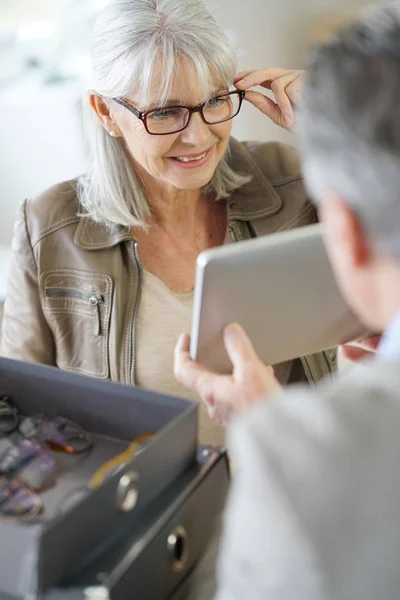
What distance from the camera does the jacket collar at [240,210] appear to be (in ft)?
4.77

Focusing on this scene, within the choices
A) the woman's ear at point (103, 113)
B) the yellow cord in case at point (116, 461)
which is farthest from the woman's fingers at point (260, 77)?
the yellow cord in case at point (116, 461)

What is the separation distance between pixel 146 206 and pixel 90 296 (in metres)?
0.23

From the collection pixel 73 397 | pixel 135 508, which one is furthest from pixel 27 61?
pixel 135 508

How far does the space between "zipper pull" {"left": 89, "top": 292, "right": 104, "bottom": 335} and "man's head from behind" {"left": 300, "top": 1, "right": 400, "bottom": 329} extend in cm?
81

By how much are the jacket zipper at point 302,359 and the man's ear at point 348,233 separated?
31.8 inches

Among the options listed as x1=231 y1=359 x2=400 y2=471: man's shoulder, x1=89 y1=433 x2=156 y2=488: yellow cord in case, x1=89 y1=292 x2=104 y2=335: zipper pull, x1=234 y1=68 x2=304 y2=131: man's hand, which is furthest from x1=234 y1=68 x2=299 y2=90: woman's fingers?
x1=231 y1=359 x2=400 y2=471: man's shoulder

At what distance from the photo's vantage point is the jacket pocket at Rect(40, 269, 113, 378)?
1428 mm

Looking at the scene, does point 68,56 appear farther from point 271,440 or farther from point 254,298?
point 271,440

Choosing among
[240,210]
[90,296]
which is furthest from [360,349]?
[90,296]

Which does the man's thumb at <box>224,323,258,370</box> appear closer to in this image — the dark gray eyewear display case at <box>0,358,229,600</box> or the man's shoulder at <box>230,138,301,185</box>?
the dark gray eyewear display case at <box>0,358,229,600</box>

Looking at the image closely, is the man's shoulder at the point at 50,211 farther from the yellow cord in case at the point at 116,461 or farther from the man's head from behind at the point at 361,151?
the man's head from behind at the point at 361,151

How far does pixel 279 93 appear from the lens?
1.53 meters

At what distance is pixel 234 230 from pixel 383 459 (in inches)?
38.6

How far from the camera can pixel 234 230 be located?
148 cm
